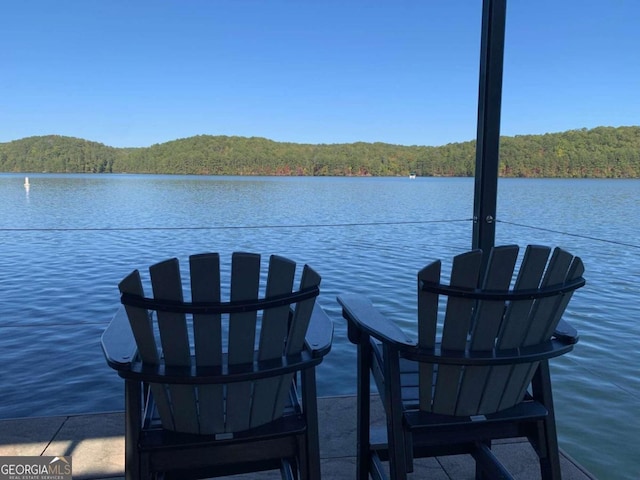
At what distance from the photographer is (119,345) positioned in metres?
1.14

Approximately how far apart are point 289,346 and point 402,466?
413 millimetres

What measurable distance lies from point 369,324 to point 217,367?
39 centimetres

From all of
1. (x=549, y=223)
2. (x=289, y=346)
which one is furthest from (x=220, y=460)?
(x=549, y=223)

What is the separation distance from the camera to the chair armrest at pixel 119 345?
1065 mm

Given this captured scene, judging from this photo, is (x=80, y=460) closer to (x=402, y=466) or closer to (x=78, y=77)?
(x=402, y=466)

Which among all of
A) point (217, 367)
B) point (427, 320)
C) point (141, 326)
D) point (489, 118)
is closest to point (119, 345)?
point (141, 326)

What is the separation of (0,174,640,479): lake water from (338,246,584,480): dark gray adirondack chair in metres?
1.07

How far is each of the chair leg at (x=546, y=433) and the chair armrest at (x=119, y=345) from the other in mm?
1047

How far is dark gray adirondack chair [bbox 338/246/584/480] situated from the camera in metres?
1.18

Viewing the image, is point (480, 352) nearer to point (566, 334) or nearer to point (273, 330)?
point (566, 334)

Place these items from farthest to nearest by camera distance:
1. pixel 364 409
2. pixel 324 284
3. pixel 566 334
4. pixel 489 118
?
pixel 324 284, pixel 489 118, pixel 364 409, pixel 566 334

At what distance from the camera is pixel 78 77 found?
151 ft

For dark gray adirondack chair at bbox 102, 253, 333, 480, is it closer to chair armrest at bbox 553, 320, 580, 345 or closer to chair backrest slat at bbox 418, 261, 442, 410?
chair backrest slat at bbox 418, 261, 442, 410

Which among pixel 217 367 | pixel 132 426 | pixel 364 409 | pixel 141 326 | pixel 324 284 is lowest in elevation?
pixel 324 284
